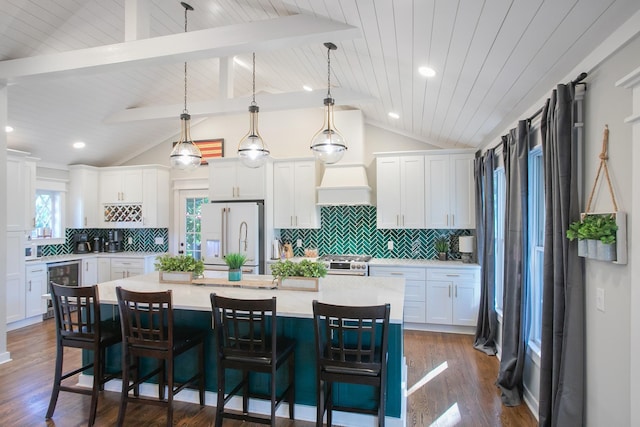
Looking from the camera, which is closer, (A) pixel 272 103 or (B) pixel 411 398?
(B) pixel 411 398

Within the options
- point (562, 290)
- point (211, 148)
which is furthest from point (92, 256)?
point (562, 290)

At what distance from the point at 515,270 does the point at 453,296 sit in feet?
6.01

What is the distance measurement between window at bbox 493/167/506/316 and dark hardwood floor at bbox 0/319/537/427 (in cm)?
79

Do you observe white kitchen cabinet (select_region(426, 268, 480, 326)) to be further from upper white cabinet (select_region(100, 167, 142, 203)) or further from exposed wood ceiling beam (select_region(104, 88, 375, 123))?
upper white cabinet (select_region(100, 167, 142, 203))

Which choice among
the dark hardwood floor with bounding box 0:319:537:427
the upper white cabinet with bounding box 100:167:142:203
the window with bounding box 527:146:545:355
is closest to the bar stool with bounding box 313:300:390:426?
the dark hardwood floor with bounding box 0:319:537:427

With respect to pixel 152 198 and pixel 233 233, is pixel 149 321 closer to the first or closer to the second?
pixel 233 233

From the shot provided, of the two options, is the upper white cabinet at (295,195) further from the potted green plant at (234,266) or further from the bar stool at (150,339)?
the bar stool at (150,339)

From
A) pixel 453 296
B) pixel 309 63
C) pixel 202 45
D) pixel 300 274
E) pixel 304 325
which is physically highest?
pixel 309 63

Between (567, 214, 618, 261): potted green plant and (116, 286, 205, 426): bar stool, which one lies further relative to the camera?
(116, 286, 205, 426): bar stool

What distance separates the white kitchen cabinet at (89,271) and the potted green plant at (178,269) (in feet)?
11.4

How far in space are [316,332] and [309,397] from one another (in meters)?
0.85

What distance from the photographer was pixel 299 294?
293 cm

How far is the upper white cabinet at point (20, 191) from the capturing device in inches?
191

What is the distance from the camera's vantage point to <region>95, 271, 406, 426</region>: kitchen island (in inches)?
98.0
